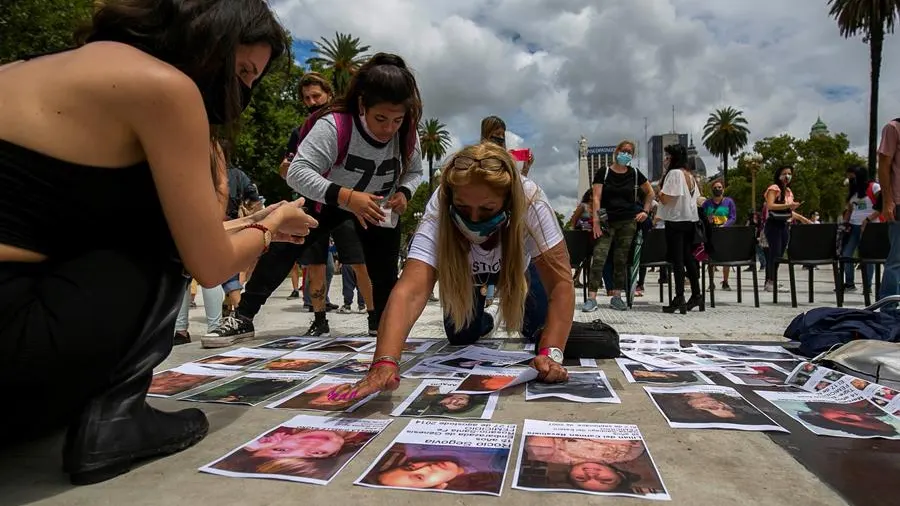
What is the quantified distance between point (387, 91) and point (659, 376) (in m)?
1.92

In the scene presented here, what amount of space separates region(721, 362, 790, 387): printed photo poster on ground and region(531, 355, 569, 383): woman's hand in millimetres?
724

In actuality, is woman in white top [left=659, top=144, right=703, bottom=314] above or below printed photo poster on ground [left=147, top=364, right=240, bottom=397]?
above

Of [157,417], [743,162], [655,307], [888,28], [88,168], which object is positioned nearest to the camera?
[88,168]

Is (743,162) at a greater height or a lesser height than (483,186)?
greater

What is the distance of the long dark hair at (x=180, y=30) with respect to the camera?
53.5 inches

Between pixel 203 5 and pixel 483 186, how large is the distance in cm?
114

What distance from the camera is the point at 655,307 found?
5.85m

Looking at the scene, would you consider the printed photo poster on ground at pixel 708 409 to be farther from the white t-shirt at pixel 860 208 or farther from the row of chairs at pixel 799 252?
the white t-shirt at pixel 860 208

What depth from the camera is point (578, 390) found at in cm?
213

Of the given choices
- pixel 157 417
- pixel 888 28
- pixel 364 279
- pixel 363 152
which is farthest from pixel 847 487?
pixel 888 28

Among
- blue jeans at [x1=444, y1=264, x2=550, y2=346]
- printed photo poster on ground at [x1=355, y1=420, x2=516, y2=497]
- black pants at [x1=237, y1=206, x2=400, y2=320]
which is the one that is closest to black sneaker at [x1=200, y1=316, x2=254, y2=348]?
black pants at [x1=237, y1=206, x2=400, y2=320]

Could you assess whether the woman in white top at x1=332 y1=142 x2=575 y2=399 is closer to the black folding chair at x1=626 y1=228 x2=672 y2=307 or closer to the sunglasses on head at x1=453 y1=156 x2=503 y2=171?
the sunglasses on head at x1=453 y1=156 x2=503 y2=171

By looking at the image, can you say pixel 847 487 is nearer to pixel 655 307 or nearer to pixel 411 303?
pixel 411 303

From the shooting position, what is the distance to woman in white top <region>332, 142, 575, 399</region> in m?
2.14
